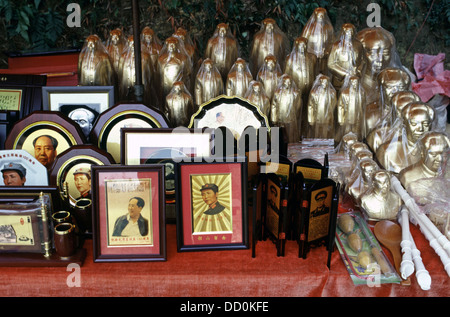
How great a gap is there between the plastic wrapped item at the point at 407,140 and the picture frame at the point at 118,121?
629 millimetres

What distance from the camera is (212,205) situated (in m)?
0.93

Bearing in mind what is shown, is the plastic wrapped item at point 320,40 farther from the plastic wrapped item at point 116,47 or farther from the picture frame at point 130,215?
the picture frame at point 130,215

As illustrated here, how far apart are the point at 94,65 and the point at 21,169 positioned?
467 millimetres

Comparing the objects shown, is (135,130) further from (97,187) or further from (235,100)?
(235,100)

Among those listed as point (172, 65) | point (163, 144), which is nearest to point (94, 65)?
point (172, 65)

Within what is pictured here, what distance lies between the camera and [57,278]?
34.6 inches

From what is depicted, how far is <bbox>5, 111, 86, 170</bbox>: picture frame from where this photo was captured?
3.58 feet

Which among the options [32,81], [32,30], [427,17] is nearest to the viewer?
[32,81]

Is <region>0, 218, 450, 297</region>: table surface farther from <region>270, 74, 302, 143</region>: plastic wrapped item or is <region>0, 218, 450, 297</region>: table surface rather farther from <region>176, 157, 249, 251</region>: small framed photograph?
<region>270, 74, 302, 143</region>: plastic wrapped item

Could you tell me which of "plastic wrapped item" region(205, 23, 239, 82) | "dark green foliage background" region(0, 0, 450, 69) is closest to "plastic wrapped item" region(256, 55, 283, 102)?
"plastic wrapped item" region(205, 23, 239, 82)

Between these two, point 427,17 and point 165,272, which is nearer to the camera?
point 165,272
